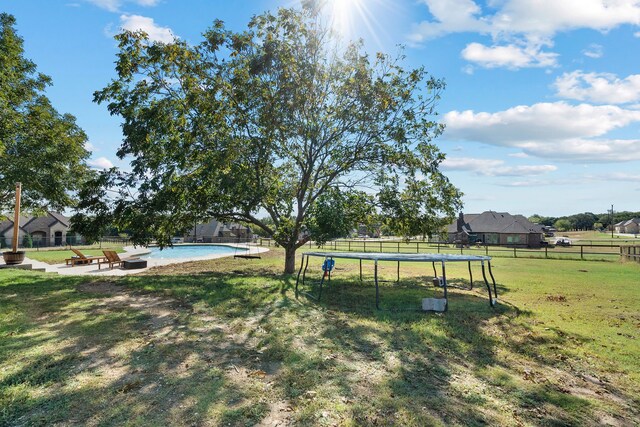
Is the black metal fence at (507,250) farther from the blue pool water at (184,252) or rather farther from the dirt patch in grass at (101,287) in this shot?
the dirt patch in grass at (101,287)

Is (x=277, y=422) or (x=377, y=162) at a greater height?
(x=377, y=162)

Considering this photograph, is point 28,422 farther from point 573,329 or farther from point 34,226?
point 34,226

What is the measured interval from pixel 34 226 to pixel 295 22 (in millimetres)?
56205

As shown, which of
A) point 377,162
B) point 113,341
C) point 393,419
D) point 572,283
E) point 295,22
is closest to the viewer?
point 393,419

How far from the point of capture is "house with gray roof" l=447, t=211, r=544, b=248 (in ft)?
180

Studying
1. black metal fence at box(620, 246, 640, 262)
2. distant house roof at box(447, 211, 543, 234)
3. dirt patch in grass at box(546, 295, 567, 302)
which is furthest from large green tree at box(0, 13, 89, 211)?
distant house roof at box(447, 211, 543, 234)

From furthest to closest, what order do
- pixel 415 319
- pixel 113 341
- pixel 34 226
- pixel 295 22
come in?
pixel 34 226
pixel 295 22
pixel 415 319
pixel 113 341

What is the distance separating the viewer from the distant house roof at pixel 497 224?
56062mm

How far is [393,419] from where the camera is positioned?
12.6 ft

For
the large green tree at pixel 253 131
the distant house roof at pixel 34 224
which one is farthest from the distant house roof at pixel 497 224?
the distant house roof at pixel 34 224

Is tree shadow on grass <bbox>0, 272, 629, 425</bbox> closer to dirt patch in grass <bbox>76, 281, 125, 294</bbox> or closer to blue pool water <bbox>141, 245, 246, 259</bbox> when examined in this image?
dirt patch in grass <bbox>76, 281, 125, 294</bbox>

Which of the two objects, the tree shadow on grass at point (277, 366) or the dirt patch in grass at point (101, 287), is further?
the dirt patch in grass at point (101, 287)

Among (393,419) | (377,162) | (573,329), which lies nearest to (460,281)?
(377,162)

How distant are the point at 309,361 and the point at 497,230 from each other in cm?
5964
